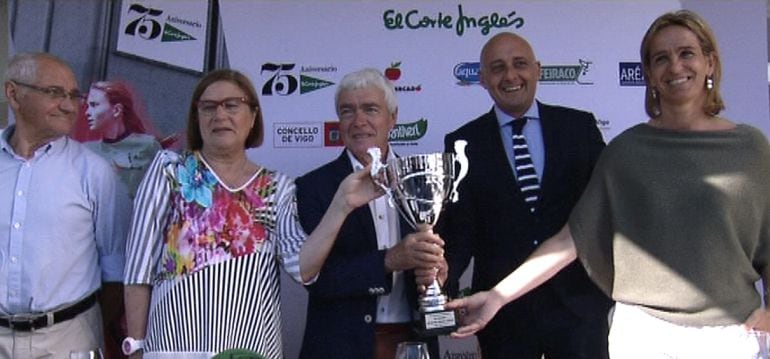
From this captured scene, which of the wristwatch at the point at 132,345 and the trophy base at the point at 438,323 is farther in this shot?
the wristwatch at the point at 132,345

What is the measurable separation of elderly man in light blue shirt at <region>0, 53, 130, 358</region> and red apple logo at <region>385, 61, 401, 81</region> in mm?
1468

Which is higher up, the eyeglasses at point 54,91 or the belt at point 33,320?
the eyeglasses at point 54,91

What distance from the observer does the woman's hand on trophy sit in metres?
2.94

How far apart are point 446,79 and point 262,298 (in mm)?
1712

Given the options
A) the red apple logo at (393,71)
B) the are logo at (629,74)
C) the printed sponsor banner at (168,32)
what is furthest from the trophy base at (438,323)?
the printed sponsor banner at (168,32)

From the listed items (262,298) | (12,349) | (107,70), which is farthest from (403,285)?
(107,70)

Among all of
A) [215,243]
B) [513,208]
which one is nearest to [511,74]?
[513,208]

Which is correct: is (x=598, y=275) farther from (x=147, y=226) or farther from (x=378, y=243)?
(x=147, y=226)

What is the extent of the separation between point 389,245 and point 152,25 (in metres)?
1.86

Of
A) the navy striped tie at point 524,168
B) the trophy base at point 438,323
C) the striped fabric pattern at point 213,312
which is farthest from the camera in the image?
the navy striped tie at point 524,168

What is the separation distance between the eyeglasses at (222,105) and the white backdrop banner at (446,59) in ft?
4.00

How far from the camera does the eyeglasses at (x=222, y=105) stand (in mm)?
3207

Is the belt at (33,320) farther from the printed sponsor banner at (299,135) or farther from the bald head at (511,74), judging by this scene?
the bald head at (511,74)

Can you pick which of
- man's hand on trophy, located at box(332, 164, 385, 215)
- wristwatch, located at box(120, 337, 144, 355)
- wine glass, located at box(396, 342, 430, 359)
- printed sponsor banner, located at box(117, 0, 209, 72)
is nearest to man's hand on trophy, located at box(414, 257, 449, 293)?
man's hand on trophy, located at box(332, 164, 385, 215)
